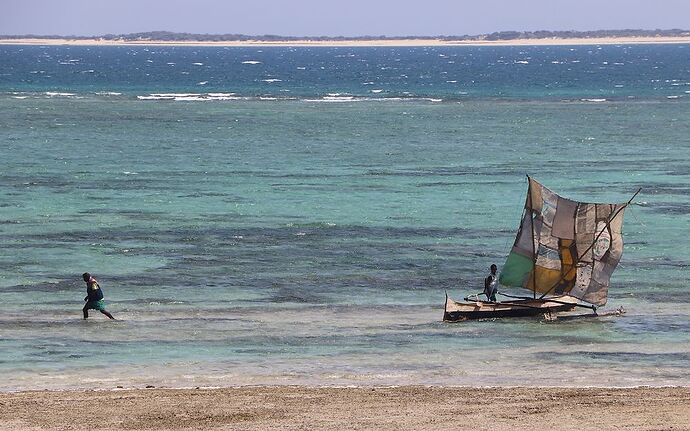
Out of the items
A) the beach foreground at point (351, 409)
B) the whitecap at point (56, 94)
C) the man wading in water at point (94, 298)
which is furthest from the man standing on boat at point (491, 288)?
the whitecap at point (56, 94)

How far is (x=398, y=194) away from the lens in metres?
54.7

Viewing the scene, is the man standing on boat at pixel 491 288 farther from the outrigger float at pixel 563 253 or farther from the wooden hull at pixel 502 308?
the wooden hull at pixel 502 308

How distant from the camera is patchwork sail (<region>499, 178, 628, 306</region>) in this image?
32.1m

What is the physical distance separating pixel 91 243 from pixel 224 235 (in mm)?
4699

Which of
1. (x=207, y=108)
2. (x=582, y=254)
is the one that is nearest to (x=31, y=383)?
(x=582, y=254)

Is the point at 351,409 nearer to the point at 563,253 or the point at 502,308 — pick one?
the point at 502,308

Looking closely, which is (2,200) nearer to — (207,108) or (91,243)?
(91,243)

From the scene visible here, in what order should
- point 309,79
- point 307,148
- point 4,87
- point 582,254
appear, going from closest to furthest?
point 582,254 → point 307,148 → point 4,87 → point 309,79

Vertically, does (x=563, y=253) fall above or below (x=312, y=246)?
above

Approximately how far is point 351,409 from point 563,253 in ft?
43.9

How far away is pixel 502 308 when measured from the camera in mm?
31109

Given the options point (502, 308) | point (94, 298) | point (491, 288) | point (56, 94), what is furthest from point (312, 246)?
point (56, 94)

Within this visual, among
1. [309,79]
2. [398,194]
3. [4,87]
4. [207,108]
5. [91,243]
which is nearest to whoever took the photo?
[91,243]

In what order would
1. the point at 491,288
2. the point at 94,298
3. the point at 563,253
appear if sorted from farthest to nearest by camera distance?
the point at 563,253 → the point at 491,288 → the point at 94,298
